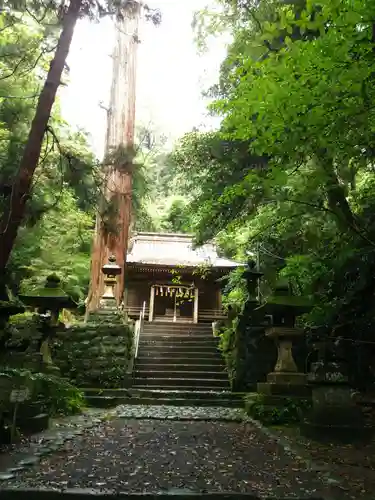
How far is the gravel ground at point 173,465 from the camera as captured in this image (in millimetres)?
3215

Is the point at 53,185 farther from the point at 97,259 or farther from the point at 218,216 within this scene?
the point at 97,259

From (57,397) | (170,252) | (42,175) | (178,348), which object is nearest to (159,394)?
(57,397)

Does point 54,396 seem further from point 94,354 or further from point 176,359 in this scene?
point 176,359

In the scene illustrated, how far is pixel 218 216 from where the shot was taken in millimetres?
10367

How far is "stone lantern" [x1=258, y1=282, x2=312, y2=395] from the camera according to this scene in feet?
24.7

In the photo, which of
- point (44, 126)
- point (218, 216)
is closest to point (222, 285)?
point (218, 216)

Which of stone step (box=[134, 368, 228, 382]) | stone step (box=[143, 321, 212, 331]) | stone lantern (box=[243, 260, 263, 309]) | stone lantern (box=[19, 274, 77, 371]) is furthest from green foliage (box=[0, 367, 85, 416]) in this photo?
stone step (box=[143, 321, 212, 331])

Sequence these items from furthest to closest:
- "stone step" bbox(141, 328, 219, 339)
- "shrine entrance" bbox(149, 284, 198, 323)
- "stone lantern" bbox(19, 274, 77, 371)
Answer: "shrine entrance" bbox(149, 284, 198, 323)
"stone step" bbox(141, 328, 219, 339)
"stone lantern" bbox(19, 274, 77, 371)

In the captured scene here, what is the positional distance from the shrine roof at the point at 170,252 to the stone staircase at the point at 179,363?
3.88 m

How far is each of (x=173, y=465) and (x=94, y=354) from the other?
6.74 m

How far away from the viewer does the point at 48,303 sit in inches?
352

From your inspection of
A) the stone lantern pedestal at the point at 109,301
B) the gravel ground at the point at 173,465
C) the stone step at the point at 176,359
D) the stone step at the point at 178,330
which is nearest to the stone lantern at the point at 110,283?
→ the stone lantern pedestal at the point at 109,301

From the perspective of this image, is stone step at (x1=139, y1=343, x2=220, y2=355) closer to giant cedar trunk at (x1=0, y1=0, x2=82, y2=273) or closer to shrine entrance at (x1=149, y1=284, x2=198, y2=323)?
shrine entrance at (x1=149, y1=284, x2=198, y2=323)

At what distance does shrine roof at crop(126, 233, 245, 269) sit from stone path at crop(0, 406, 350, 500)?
1152cm
